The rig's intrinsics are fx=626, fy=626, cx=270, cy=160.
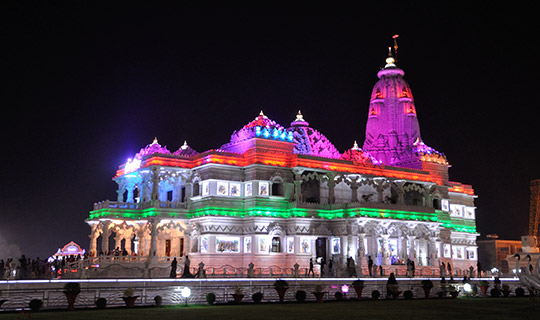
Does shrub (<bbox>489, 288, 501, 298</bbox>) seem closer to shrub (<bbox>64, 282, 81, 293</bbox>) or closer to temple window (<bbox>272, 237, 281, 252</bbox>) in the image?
temple window (<bbox>272, 237, 281, 252</bbox>)

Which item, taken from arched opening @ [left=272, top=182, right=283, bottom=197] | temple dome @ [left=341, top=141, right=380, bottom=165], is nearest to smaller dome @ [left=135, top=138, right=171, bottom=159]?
arched opening @ [left=272, top=182, right=283, bottom=197]

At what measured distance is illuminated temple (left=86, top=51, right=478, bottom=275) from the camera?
64688mm

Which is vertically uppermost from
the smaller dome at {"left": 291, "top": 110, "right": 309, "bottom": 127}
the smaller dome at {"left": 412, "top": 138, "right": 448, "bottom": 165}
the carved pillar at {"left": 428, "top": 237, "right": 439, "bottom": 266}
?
the smaller dome at {"left": 291, "top": 110, "right": 309, "bottom": 127}

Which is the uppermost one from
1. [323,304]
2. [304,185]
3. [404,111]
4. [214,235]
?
[404,111]

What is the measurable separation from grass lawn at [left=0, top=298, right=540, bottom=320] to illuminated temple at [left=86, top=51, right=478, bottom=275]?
30.4 m

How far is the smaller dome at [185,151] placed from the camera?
71.8 m

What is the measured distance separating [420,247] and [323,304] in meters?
41.5

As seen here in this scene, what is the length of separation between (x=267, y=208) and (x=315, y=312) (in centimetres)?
3687

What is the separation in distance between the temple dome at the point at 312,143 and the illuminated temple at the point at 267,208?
0.58 feet

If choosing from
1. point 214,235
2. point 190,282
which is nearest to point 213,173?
point 214,235

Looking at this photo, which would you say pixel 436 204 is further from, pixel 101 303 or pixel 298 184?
pixel 101 303

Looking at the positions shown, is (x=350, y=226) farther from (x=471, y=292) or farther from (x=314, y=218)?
(x=471, y=292)

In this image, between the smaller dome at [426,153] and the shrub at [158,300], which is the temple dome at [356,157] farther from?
the shrub at [158,300]

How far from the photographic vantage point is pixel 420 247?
73812mm
